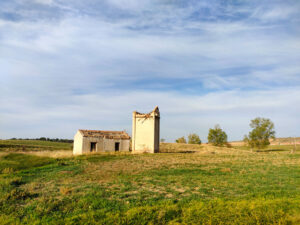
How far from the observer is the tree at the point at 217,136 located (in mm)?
57656

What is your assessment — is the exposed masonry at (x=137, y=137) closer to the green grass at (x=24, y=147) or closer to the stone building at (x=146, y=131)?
the stone building at (x=146, y=131)

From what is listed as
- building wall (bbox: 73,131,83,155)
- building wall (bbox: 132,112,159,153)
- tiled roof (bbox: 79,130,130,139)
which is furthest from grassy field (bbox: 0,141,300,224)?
tiled roof (bbox: 79,130,130,139)

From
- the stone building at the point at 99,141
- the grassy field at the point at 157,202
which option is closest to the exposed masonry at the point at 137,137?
the stone building at the point at 99,141

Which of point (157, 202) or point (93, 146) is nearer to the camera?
point (157, 202)

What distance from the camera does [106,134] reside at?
3572cm

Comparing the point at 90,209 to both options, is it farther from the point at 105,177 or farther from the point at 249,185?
the point at 249,185

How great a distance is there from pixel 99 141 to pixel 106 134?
2103 mm

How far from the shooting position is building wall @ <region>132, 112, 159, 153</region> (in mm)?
32094

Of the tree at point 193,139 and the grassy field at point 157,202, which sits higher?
the tree at point 193,139

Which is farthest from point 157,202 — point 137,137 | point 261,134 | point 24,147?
point 24,147

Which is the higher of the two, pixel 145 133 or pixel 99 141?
pixel 145 133

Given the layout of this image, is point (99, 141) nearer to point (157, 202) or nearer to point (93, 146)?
point (93, 146)

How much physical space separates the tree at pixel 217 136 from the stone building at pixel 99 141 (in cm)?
2808

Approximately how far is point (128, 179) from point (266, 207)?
24.8 feet
